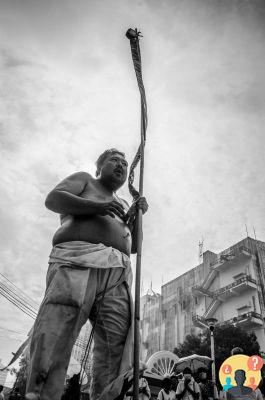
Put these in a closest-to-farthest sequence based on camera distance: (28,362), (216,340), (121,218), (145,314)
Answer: (28,362) → (121,218) → (216,340) → (145,314)

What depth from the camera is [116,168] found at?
2.84m

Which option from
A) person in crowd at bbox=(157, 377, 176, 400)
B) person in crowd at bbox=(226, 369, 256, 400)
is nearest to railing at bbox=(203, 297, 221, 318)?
person in crowd at bbox=(226, 369, 256, 400)

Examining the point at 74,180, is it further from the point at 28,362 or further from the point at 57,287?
the point at 28,362

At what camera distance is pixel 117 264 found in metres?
2.29

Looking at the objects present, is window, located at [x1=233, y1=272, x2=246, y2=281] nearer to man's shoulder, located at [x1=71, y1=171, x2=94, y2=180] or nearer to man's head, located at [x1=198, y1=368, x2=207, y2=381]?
man's head, located at [x1=198, y1=368, x2=207, y2=381]

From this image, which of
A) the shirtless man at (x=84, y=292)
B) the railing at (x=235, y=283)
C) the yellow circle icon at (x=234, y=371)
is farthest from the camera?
the railing at (x=235, y=283)

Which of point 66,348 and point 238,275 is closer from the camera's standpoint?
point 66,348

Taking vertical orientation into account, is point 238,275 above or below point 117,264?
above

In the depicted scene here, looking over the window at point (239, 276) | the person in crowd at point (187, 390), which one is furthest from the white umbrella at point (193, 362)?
the window at point (239, 276)

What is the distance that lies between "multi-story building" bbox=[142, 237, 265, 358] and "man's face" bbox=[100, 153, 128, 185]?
2985 cm

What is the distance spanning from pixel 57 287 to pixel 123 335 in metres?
0.59

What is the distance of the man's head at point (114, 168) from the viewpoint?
9.36 ft

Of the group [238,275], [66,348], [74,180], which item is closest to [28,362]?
[66,348]

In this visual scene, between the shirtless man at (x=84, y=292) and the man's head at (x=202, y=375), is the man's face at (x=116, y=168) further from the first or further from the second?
the man's head at (x=202, y=375)
